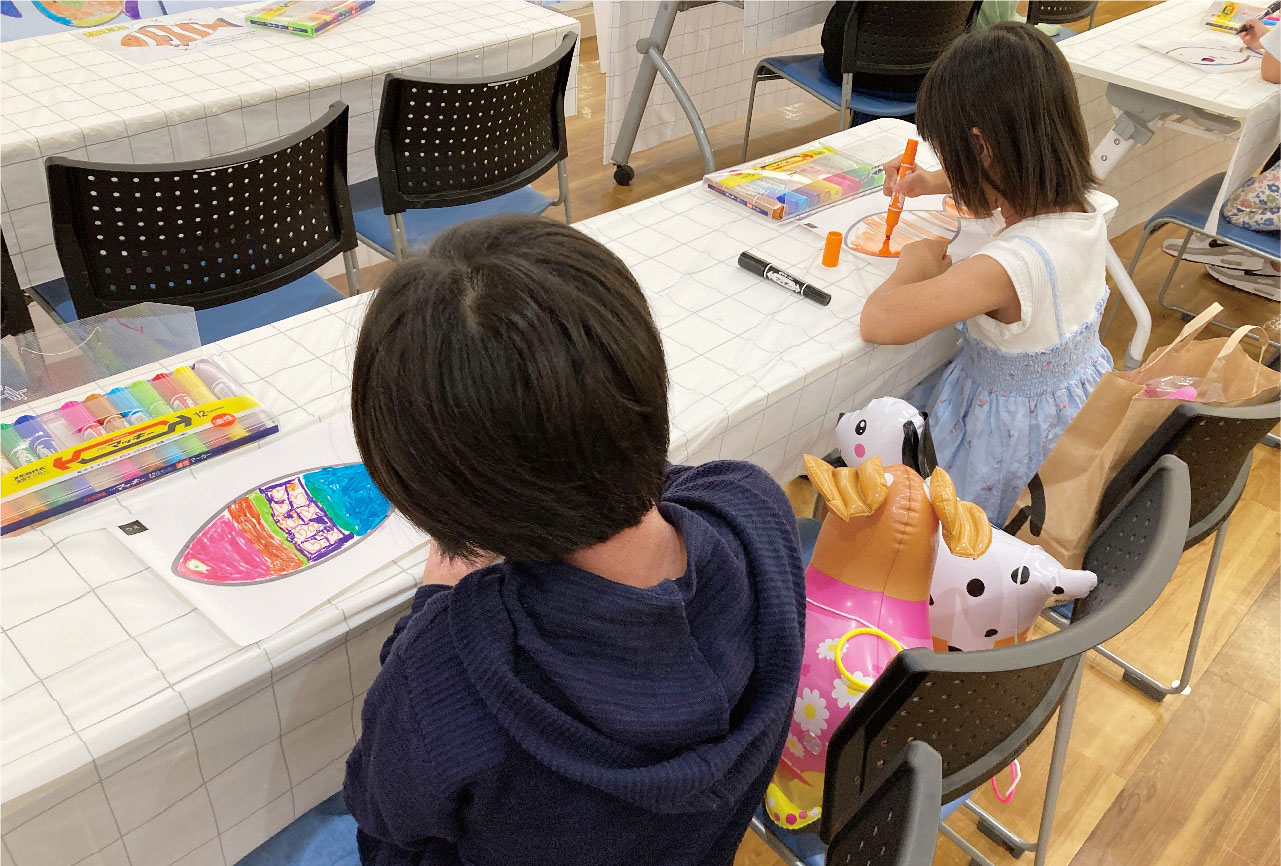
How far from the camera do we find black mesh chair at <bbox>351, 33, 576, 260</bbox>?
1.79m

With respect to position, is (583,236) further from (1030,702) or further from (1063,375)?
(1063,375)

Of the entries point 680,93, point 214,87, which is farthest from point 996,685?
point 680,93

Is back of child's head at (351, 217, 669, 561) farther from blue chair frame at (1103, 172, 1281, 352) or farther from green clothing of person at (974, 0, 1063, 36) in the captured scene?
green clothing of person at (974, 0, 1063, 36)

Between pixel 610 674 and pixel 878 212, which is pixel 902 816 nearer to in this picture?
pixel 610 674

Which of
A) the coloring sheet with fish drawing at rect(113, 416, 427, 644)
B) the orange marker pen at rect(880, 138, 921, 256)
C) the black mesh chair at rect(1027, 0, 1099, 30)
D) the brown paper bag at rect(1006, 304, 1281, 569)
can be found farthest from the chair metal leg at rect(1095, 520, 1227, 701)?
the black mesh chair at rect(1027, 0, 1099, 30)

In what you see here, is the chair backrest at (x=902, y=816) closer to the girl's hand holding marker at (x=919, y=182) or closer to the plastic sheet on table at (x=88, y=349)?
the plastic sheet on table at (x=88, y=349)

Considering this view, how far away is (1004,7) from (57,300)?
261 cm

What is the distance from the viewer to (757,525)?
2.46 feet

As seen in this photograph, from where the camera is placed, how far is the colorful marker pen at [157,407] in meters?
0.98

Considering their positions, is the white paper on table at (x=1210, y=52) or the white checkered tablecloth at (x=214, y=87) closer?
the white checkered tablecloth at (x=214, y=87)

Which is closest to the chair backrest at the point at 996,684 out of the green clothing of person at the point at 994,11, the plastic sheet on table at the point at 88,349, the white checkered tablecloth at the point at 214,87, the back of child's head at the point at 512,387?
the back of child's head at the point at 512,387

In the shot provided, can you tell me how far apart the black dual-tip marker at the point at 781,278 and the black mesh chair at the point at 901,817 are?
0.78m

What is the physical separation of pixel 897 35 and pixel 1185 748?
→ 1845mm

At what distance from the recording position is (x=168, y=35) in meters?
2.16
